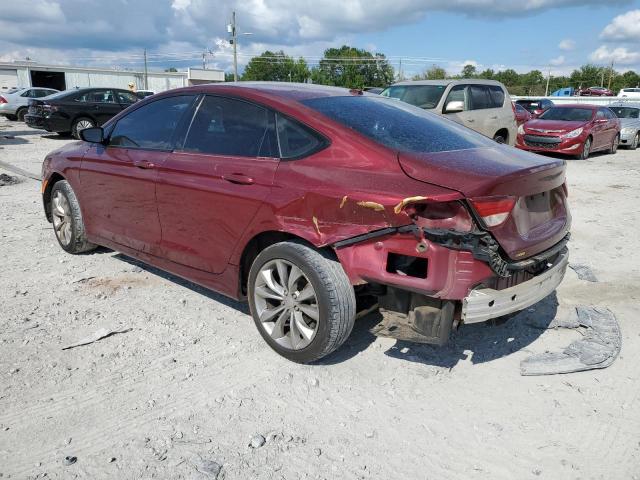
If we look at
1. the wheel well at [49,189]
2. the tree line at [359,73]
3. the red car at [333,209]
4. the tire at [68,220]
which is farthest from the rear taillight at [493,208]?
the tree line at [359,73]

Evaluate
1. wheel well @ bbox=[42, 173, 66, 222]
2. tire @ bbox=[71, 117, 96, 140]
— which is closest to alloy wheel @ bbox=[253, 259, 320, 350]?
wheel well @ bbox=[42, 173, 66, 222]

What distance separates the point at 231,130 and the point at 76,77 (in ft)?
204

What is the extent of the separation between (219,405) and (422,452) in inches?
43.6

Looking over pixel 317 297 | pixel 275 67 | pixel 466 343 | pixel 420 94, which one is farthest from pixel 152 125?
pixel 275 67

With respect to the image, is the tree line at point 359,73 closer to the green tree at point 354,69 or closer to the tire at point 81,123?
the green tree at point 354,69

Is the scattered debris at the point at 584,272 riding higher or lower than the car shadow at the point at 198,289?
lower

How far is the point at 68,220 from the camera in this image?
5.14 m

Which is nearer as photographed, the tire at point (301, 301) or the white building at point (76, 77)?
the tire at point (301, 301)

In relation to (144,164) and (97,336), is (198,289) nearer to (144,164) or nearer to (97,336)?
(97,336)

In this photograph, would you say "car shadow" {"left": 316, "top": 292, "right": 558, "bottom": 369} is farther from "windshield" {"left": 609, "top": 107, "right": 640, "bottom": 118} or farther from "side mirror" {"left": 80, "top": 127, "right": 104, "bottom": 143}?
"windshield" {"left": 609, "top": 107, "right": 640, "bottom": 118}

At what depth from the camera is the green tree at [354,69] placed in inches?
3964

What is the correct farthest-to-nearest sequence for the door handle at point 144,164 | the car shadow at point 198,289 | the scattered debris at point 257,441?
the car shadow at point 198,289 → the door handle at point 144,164 → the scattered debris at point 257,441

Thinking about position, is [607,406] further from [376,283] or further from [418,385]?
[376,283]

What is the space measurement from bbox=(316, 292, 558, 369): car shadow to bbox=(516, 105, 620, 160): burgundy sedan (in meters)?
11.3
